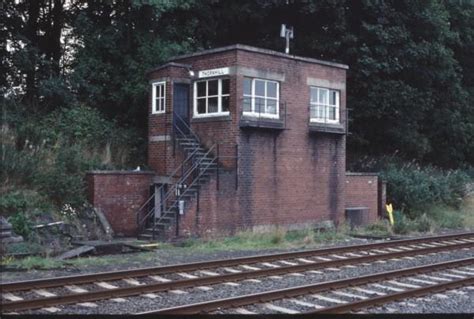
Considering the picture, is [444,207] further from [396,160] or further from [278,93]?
[278,93]

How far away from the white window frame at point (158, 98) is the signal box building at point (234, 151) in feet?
0.12

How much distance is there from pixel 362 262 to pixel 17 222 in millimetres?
9377

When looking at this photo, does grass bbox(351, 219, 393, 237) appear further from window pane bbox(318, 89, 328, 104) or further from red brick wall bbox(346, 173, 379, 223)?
window pane bbox(318, 89, 328, 104)

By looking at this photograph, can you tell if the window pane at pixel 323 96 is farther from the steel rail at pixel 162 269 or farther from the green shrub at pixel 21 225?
the green shrub at pixel 21 225

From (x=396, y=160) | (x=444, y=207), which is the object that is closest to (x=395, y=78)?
(x=396, y=160)

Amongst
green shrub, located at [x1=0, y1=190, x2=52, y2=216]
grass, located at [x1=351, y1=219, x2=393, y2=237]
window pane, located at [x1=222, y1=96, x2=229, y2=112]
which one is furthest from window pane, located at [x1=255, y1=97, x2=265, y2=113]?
green shrub, located at [x1=0, y1=190, x2=52, y2=216]

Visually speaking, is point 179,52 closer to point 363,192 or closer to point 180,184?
point 180,184

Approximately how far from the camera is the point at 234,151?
2122 centimetres

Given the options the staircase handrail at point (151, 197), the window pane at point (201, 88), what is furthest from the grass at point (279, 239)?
the window pane at point (201, 88)

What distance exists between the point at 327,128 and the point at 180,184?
21.7ft

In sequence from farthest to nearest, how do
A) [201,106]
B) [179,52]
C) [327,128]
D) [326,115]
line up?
[179,52] → [326,115] → [327,128] → [201,106]

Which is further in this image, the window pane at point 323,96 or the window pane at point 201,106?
the window pane at point 323,96

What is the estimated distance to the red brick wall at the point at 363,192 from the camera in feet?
84.6

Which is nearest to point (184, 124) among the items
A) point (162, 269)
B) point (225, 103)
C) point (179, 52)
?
point (225, 103)
